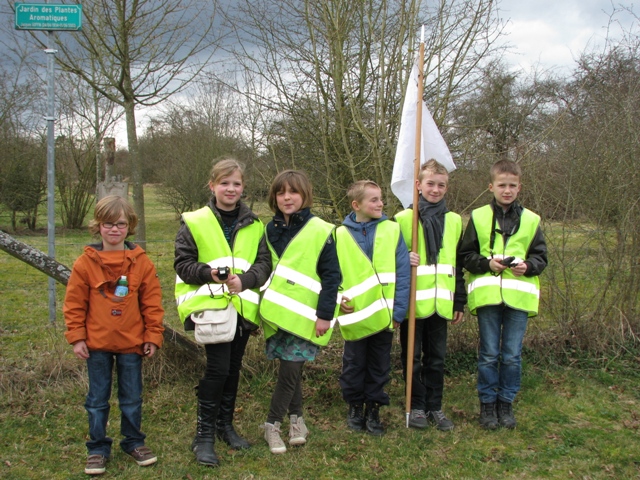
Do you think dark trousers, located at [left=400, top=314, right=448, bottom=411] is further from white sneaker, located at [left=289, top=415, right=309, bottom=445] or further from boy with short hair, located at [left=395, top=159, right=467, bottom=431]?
white sneaker, located at [left=289, top=415, right=309, bottom=445]

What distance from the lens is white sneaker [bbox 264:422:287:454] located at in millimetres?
3614

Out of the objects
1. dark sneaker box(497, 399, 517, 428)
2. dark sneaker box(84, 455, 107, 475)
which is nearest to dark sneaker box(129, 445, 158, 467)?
dark sneaker box(84, 455, 107, 475)

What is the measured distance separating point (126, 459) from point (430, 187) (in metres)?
2.76

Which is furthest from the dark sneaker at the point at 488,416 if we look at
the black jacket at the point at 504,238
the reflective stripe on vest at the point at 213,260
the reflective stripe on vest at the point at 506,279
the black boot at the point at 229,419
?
the reflective stripe on vest at the point at 213,260

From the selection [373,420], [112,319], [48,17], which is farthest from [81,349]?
[48,17]

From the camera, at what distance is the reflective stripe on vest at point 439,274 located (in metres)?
3.99

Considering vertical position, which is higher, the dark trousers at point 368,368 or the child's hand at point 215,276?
the child's hand at point 215,276

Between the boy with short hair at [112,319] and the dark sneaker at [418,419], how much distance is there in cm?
183

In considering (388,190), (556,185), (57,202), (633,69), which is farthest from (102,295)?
(57,202)

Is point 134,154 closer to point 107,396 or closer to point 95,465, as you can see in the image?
point 107,396

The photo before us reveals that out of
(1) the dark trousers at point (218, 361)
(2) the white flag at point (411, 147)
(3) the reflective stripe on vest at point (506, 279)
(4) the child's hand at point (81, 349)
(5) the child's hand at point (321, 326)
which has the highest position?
(2) the white flag at point (411, 147)

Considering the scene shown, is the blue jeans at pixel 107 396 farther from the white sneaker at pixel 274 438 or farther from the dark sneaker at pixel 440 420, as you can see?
the dark sneaker at pixel 440 420

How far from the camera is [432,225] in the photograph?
4.04 meters

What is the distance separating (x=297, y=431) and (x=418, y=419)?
928mm
